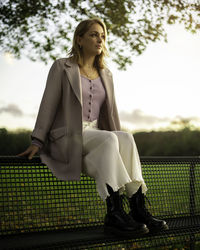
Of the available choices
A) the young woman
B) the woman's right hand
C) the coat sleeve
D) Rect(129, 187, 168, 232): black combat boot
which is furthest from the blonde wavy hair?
Rect(129, 187, 168, 232): black combat boot

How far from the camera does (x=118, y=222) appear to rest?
8.59 feet

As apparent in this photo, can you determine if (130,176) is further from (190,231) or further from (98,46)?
(98,46)

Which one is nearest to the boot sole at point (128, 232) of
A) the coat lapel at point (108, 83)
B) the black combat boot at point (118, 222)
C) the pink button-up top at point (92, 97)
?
the black combat boot at point (118, 222)

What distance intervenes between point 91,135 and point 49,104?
0.49 m

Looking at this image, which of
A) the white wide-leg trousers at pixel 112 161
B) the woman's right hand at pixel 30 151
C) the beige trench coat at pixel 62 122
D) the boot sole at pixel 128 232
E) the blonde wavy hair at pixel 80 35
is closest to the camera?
the boot sole at pixel 128 232

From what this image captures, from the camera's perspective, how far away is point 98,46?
11.4 ft

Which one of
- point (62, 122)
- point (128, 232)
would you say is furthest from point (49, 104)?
point (128, 232)

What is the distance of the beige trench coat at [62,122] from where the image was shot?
9.80ft

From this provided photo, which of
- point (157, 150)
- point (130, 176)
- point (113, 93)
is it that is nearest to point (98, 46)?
point (113, 93)

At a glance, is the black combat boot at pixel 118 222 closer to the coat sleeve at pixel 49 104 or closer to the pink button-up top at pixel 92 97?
the coat sleeve at pixel 49 104

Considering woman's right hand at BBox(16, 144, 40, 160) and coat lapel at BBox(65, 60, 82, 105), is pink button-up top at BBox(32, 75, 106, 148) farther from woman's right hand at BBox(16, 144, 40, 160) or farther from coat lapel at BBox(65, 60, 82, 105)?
woman's right hand at BBox(16, 144, 40, 160)

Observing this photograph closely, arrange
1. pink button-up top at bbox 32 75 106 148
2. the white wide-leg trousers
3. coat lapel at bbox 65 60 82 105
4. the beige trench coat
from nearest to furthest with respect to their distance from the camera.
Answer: the white wide-leg trousers
the beige trench coat
coat lapel at bbox 65 60 82 105
pink button-up top at bbox 32 75 106 148

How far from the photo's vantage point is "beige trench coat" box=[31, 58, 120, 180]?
9.80 ft

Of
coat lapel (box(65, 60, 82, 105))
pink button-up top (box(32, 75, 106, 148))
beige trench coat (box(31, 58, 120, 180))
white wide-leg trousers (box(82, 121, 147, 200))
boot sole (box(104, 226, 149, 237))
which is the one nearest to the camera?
boot sole (box(104, 226, 149, 237))
